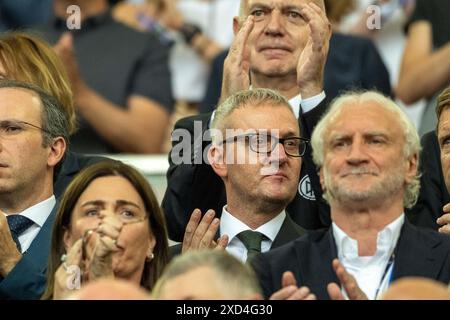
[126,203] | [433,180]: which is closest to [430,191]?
[433,180]

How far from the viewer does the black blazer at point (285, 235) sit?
6094 millimetres

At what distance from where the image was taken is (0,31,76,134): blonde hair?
6816 mm

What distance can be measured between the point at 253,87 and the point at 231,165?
2.14ft

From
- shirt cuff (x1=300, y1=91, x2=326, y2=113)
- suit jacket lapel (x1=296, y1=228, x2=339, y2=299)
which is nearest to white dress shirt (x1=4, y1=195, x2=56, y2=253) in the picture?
shirt cuff (x1=300, y1=91, x2=326, y2=113)

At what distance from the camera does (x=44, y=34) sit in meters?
8.35

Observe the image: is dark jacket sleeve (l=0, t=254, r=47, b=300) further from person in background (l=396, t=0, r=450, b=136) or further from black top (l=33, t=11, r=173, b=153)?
person in background (l=396, t=0, r=450, b=136)

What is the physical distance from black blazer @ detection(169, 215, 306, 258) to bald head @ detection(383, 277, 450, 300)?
105 cm

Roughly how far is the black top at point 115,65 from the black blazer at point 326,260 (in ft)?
8.46

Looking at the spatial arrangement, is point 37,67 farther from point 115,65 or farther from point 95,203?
point 115,65

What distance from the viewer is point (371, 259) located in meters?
5.54

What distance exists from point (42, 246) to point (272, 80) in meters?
1.18

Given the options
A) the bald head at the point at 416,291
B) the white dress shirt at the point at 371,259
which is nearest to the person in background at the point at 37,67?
the white dress shirt at the point at 371,259

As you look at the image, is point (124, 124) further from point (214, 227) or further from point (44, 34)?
point (214, 227)
